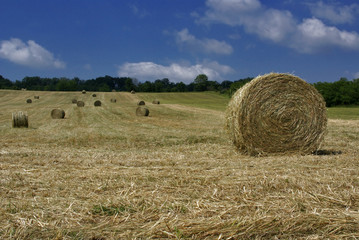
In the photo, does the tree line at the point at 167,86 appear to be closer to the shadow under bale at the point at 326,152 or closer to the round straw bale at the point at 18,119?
the round straw bale at the point at 18,119

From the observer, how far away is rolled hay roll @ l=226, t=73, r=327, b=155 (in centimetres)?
833

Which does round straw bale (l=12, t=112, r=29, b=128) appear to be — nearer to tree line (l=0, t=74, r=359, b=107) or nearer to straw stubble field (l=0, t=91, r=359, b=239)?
straw stubble field (l=0, t=91, r=359, b=239)

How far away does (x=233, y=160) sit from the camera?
743 centimetres

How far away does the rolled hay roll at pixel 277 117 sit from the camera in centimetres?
833

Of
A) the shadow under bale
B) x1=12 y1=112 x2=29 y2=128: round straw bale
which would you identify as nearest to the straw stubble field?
the shadow under bale

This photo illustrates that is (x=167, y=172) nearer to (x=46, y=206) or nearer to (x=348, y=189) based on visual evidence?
(x=46, y=206)

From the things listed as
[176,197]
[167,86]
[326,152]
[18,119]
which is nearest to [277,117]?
[326,152]

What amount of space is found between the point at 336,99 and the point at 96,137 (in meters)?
58.2

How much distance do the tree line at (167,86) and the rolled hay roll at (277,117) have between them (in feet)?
149

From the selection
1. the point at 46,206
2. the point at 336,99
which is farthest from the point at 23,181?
the point at 336,99

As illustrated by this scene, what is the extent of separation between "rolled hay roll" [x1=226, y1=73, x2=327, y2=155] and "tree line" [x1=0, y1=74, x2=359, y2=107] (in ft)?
149

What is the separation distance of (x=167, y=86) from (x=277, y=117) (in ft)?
332

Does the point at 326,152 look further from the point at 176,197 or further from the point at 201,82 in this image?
the point at 201,82

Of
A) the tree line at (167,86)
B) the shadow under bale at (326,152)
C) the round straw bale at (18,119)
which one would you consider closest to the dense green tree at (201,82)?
the tree line at (167,86)
